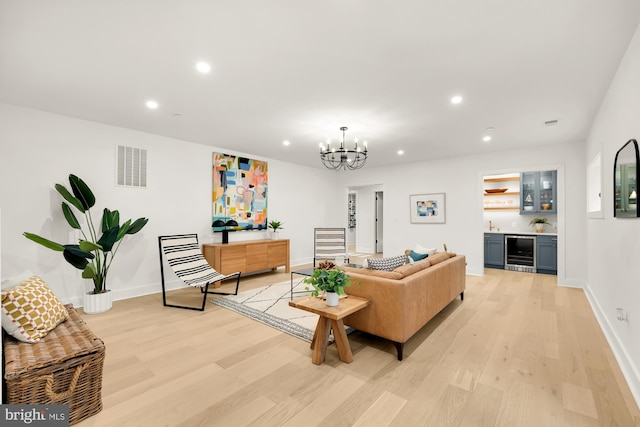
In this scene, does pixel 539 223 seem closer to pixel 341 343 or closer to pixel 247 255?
pixel 341 343

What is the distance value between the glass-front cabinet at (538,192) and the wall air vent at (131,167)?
729cm

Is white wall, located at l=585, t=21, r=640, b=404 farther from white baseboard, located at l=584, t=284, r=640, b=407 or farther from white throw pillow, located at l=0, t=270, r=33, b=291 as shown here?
white throw pillow, located at l=0, t=270, r=33, b=291

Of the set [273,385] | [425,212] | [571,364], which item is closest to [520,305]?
[571,364]

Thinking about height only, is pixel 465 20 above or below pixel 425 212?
above

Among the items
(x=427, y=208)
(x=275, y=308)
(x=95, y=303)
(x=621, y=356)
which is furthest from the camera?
(x=427, y=208)

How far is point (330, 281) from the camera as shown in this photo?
99.7 inches

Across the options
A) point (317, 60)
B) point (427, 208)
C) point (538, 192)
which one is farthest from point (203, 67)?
point (538, 192)

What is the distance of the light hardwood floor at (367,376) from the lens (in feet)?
6.13

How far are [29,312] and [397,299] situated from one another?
269 centimetres

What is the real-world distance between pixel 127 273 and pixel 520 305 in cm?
563

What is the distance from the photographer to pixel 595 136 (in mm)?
3916

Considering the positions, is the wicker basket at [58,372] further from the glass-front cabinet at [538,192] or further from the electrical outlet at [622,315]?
the glass-front cabinet at [538,192]

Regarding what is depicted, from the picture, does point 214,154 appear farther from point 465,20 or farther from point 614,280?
point 614,280

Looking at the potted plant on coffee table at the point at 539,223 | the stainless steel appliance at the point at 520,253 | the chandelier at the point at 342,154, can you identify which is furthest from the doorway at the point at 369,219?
the potted plant on coffee table at the point at 539,223
